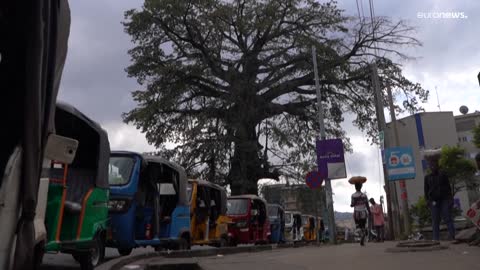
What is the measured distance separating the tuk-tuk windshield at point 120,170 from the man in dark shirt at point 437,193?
18.5 feet

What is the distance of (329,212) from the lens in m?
17.9

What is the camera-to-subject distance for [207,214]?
1538cm

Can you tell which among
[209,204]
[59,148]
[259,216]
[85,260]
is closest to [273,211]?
[259,216]

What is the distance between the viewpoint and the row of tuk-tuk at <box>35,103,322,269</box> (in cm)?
567

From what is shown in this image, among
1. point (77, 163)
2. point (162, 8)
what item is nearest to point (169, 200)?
point (77, 163)

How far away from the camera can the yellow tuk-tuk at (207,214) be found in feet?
48.1

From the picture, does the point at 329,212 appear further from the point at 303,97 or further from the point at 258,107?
the point at 303,97

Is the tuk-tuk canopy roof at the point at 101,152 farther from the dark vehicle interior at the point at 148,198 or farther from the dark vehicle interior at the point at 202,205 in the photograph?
the dark vehicle interior at the point at 202,205

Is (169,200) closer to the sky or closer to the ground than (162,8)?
closer to the ground

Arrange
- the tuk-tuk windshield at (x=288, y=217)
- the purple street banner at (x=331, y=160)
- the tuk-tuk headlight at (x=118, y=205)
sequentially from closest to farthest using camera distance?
the tuk-tuk headlight at (x=118, y=205) < the purple street banner at (x=331, y=160) < the tuk-tuk windshield at (x=288, y=217)

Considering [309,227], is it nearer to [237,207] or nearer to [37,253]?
[237,207]

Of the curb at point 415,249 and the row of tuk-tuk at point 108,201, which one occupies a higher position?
the row of tuk-tuk at point 108,201

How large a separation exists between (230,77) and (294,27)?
174 inches

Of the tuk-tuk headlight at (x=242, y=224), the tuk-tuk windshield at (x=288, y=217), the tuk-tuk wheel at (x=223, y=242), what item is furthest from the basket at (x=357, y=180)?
the tuk-tuk windshield at (x=288, y=217)
